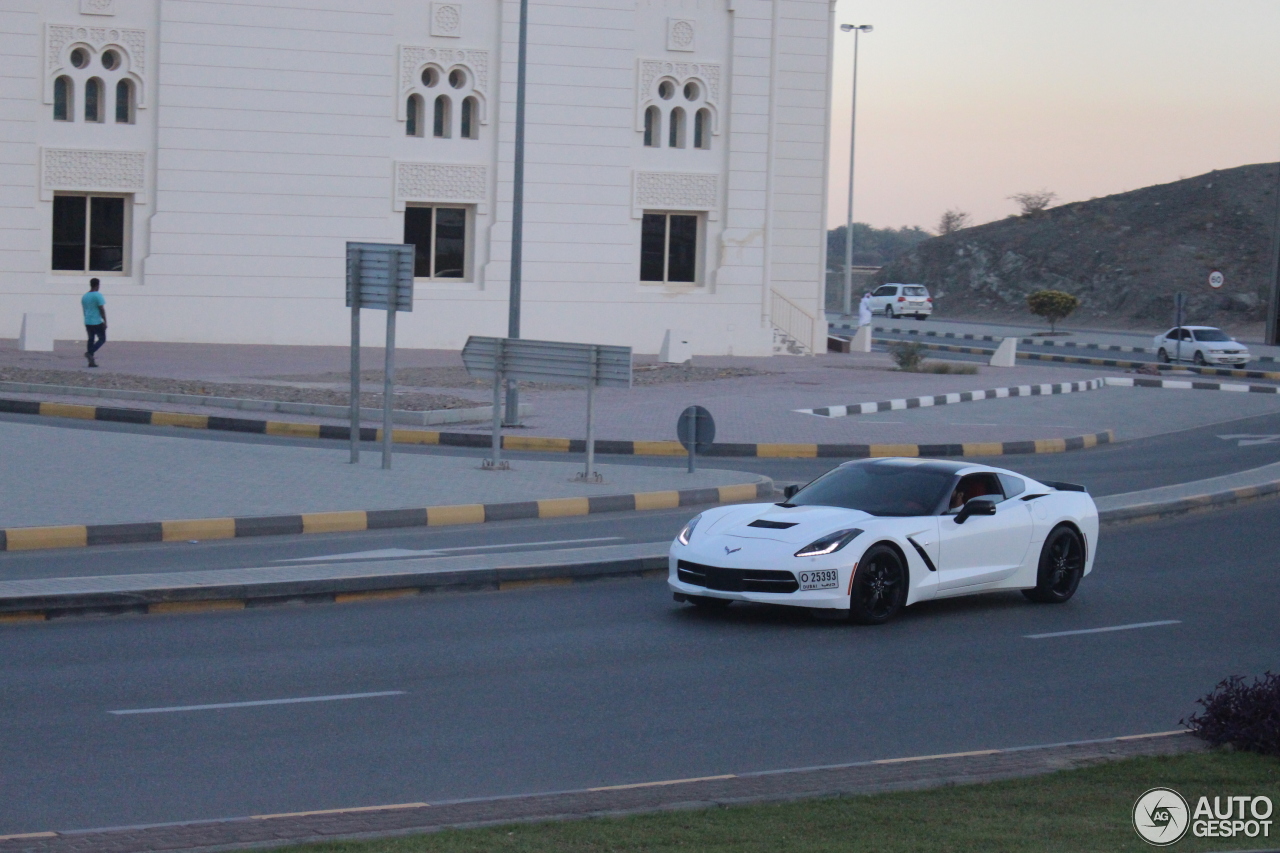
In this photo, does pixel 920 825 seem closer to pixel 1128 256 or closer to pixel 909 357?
pixel 909 357

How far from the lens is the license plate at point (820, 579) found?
9.83 m

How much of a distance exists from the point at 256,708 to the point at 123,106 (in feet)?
99.5

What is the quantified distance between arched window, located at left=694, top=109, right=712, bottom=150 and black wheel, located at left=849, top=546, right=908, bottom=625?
30.5 meters

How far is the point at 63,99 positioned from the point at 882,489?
2851cm

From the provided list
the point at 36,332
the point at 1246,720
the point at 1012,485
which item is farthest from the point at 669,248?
the point at 1246,720

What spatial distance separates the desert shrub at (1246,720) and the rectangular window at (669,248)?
3361 cm

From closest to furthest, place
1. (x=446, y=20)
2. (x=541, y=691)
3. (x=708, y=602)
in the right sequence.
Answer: (x=541, y=691)
(x=708, y=602)
(x=446, y=20)

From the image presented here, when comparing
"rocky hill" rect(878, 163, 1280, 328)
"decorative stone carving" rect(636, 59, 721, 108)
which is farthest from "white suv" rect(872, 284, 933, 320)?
"decorative stone carving" rect(636, 59, 721, 108)

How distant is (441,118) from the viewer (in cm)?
3750

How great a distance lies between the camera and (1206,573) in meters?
12.8

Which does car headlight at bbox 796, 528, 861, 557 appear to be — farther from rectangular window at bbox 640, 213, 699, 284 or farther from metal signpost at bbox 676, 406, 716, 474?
rectangular window at bbox 640, 213, 699, 284

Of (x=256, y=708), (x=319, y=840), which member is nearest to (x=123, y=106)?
(x=256, y=708)

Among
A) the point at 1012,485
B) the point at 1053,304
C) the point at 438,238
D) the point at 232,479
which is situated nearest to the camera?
the point at 1012,485

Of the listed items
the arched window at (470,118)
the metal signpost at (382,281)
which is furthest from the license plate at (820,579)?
the arched window at (470,118)
